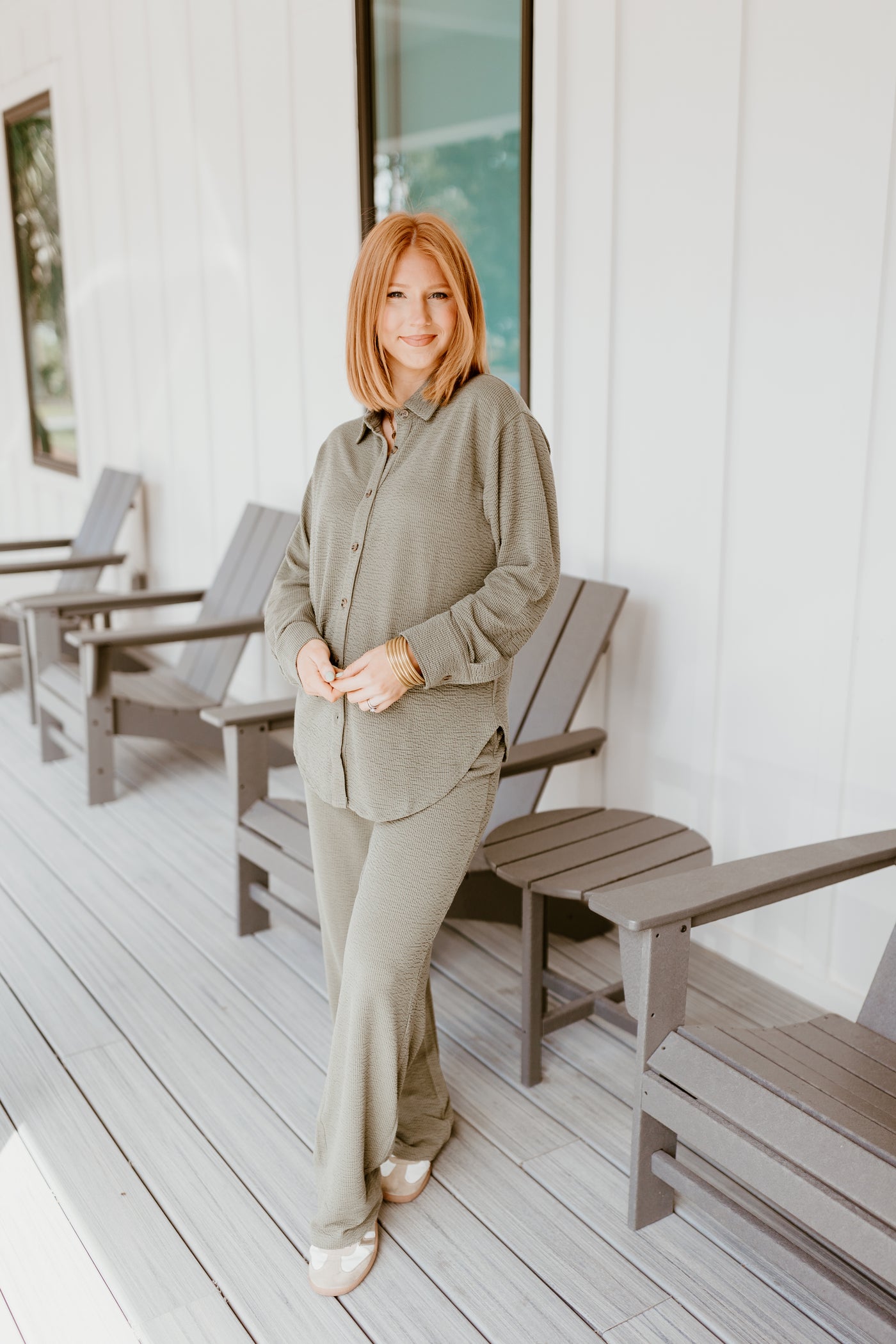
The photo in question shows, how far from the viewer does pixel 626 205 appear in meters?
2.85

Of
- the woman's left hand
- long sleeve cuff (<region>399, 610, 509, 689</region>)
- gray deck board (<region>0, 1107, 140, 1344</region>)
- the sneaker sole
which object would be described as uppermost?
Result: long sleeve cuff (<region>399, 610, 509, 689</region>)

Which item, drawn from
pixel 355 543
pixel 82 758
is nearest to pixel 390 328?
pixel 355 543

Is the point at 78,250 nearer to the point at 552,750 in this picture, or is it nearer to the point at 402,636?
the point at 552,750

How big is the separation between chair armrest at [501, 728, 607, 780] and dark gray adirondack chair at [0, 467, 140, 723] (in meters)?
2.61

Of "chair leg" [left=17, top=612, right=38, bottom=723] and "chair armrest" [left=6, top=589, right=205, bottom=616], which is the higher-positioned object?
"chair armrest" [left=6, top=589, right=205, bottom=616]

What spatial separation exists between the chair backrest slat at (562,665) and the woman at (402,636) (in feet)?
3.31

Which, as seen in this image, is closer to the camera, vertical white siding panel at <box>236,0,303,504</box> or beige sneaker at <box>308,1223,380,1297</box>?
beige sneaker at <box>308,1223,380,1297</box>

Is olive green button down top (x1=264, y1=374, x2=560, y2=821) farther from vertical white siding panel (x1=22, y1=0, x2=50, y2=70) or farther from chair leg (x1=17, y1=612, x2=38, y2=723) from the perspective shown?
vertical white siding panel (x1=22, y1=0, x2=50, y2=70)

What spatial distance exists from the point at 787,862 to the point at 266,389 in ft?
10.4

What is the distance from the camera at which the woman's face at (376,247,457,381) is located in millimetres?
1741

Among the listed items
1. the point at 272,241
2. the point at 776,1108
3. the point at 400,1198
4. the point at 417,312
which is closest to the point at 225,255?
the point at 272,241

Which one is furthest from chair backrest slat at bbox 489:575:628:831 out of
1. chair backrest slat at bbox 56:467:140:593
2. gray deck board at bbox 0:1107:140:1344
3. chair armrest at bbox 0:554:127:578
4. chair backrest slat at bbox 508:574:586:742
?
chair backrest slat at bbox 56:467:140:593

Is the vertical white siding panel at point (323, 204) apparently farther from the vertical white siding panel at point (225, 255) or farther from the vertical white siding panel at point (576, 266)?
the vertical white siding panel at point (576, 266)

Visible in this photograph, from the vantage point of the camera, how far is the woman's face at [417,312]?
1.74 metres
